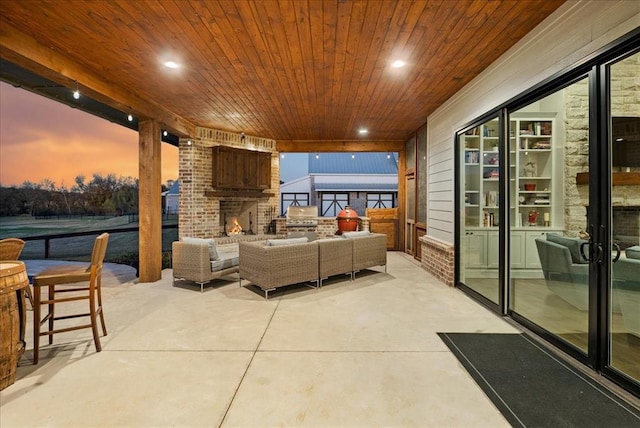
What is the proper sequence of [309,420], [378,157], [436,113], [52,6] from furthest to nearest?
[378,157] < [436,113] < [52,6] < [309,420]

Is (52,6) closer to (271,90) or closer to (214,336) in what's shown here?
(271,90)

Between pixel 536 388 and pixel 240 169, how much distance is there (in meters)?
6.67

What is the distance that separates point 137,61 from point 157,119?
1.74 metres

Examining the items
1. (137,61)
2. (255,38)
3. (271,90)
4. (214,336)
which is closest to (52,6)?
(137,61)

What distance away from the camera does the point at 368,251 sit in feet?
17.6

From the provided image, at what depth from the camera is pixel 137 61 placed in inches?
139

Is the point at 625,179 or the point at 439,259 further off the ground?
the point at 625,179

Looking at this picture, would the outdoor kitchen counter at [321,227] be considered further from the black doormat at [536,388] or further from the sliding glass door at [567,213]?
the black doormat at [536,388]

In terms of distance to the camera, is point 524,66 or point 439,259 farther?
point 439,259

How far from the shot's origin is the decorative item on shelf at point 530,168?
5059 millimetres

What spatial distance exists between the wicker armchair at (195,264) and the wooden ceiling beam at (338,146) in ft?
14.2

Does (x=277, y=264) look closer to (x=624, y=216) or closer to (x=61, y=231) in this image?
(x=624, y=216)

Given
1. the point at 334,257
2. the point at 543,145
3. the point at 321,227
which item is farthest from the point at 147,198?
the point at 543,145

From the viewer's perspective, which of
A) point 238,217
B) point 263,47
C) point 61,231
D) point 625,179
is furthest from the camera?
point 61,231
